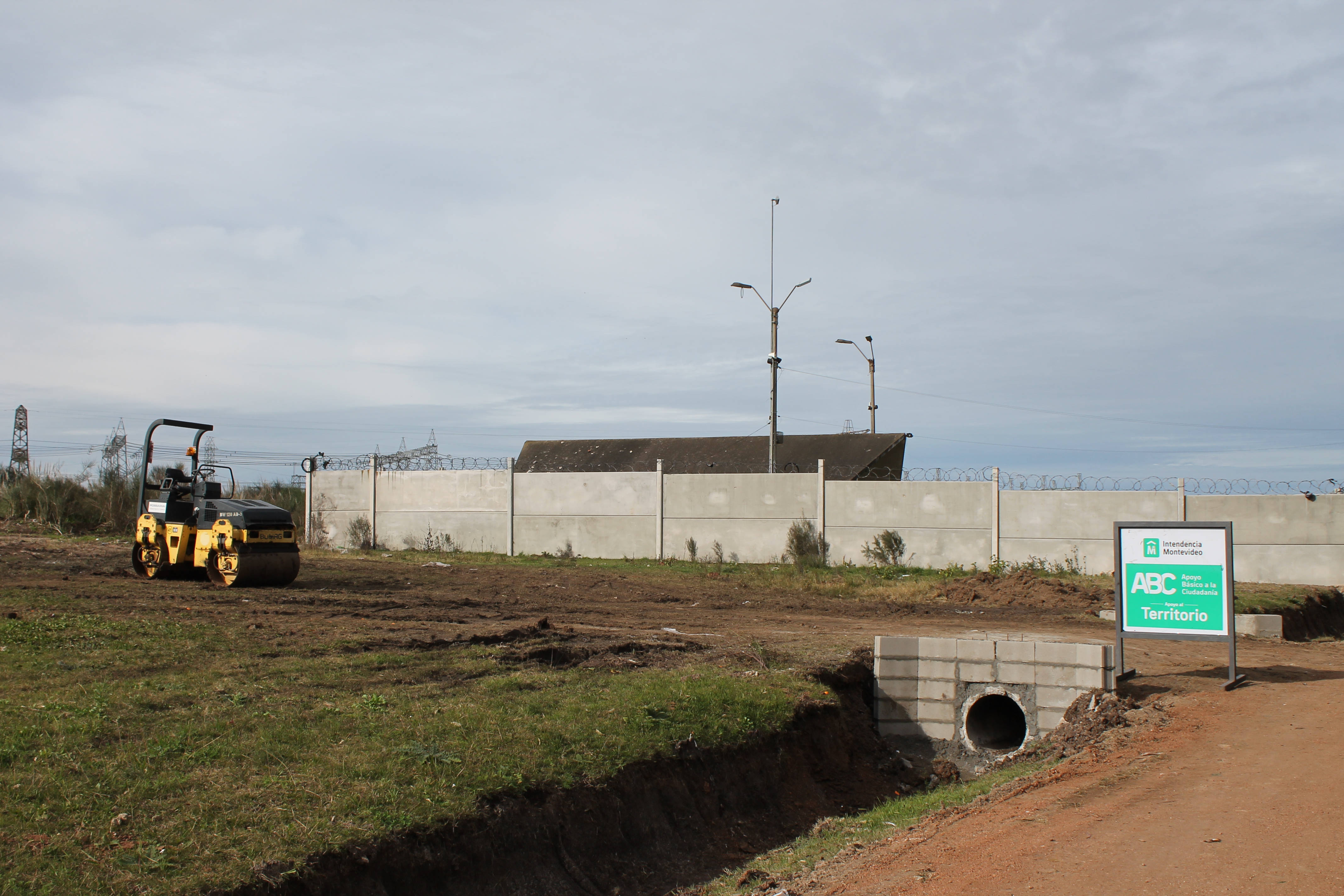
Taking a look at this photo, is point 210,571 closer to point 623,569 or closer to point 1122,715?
point 623,569

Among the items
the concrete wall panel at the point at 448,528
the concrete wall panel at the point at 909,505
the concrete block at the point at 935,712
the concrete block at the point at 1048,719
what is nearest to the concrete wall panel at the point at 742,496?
the concrete wall panel at the point at 909,505

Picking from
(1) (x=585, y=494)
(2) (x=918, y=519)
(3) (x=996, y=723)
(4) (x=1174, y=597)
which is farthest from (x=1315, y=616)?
(1) (x=585, y=494)

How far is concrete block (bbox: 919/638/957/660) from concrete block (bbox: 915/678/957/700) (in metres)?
0.24

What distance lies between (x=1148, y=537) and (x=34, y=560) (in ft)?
69.1

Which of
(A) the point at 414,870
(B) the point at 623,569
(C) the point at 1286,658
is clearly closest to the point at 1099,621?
(C) the point at 1286,658

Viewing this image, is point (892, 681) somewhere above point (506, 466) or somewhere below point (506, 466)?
below

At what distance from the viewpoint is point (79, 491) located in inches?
1158

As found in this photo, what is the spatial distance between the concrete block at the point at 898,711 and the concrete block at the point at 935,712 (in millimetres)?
42

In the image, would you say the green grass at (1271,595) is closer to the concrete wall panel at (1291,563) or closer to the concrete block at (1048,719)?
the concrete wall panel at (1291,563)

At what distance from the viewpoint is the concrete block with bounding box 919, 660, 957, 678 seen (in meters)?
10.3

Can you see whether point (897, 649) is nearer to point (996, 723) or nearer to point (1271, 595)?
point (996, 723)

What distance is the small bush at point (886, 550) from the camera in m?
23.0

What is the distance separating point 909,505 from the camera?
23.0m

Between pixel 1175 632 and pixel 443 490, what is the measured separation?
20748 millimetres
